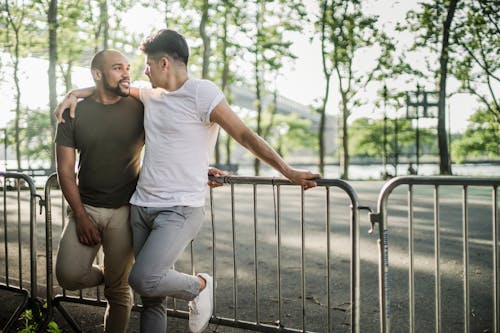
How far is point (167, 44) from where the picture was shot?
10.5 ft

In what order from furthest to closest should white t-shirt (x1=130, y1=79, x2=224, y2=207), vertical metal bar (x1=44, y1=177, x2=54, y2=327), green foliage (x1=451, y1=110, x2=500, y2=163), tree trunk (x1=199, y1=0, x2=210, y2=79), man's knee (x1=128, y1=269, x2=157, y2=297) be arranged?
1. green foliage (x1=451, y1=110, x2=500, y2=163)
2. tree trunk (x1=199, y1=0, x2=210, y2=79)
3. vertical metal bar (x1=44, y1=177, x2=54, y2=327)
4. white t-shirt (x1=130, y1=79, x2=224, y2=207)
5. man's knee (x1=128, y1=269, x2=157, y2=297)

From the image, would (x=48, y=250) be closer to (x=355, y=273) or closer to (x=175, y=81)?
(x=175, y=81)

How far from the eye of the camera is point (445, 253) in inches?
290

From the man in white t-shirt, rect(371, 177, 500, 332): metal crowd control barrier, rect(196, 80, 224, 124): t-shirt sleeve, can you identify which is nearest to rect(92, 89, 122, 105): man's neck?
the man in white t-shirt

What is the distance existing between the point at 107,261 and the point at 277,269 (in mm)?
1944

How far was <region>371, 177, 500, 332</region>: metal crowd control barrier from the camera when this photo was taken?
3.29 metres

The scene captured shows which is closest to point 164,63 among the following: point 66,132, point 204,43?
point 66,132

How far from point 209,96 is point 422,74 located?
28.1 meters

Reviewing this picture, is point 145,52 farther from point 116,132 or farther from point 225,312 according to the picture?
point 225,312

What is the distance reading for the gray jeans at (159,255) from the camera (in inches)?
121

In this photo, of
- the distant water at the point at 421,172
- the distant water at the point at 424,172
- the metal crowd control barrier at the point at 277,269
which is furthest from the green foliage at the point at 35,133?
the metal crowd control barrier at the point at 277,269

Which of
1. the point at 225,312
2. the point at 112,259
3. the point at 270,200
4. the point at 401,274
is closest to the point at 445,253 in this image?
the point at 401,274

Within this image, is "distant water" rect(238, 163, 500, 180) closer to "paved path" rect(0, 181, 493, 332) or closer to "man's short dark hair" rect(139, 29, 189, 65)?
"paved path" rect(0, 181, 493, 332)

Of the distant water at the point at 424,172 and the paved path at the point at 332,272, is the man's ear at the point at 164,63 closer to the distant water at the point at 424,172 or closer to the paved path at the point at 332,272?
the paved path at the point at 332,272
